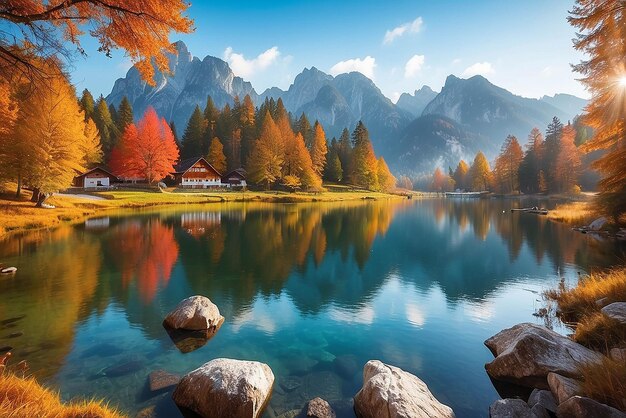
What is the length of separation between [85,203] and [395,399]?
4985cm

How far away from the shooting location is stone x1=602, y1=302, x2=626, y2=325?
833cm

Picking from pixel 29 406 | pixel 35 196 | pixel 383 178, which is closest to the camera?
pixel 29 406

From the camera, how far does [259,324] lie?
11.6 meters

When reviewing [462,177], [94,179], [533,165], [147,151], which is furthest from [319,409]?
[462,177]

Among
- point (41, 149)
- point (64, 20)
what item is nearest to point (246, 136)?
point (41, 149)

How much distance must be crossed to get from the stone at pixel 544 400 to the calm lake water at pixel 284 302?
1015 mm

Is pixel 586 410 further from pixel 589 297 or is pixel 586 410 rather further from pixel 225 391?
pixel 589 297

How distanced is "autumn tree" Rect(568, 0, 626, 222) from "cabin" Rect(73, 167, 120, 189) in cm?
7625

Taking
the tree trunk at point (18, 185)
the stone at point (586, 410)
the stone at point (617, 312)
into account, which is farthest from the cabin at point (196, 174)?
the stone at point (586, 410)

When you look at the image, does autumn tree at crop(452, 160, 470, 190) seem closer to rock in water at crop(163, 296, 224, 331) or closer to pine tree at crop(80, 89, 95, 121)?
pine tree at crop(80, 89, 95, 121)

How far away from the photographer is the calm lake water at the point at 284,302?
8.31 meters


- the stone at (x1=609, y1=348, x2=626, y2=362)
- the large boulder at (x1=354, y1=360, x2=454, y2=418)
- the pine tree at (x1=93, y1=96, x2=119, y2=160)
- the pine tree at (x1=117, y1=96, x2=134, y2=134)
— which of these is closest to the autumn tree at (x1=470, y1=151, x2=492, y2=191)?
the pine tree at (x1=117, y1=96, x2=134, y2=134)

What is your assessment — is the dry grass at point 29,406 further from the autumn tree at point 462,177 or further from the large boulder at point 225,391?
the autumn tree at point 462,177

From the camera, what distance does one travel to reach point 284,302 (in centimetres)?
1396
